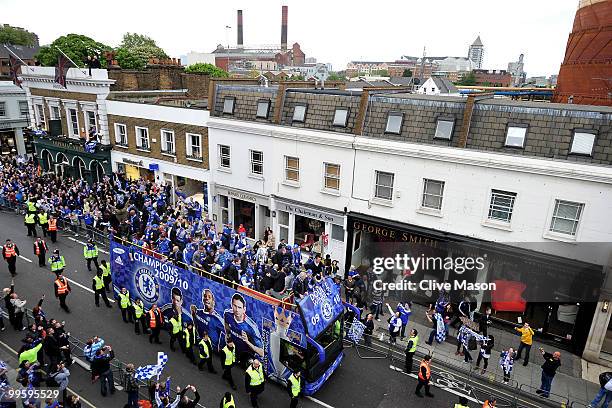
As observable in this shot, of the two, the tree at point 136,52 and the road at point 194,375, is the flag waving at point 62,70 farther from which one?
the tree at point 136,52

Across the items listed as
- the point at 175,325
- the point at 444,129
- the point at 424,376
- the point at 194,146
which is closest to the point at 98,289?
the point at 175,325

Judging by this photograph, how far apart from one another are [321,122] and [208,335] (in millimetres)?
11896

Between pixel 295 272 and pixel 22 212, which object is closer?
pixel 295 272

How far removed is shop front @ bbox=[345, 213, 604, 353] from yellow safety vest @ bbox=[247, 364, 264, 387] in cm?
801

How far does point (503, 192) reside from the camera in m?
16.5

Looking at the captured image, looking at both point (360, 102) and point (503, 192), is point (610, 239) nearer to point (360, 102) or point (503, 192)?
point (503, 192)

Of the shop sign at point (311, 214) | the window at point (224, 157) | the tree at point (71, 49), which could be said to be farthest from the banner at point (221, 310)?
the tree at point (71, 49)

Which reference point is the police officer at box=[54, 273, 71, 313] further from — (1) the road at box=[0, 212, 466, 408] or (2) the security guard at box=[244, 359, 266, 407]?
(2) the security guard at box=[244, 359, 266, 407]

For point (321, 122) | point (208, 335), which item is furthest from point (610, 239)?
point (208, 335)

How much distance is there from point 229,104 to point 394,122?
10316 millimetres

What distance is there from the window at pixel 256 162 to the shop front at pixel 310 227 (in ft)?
6.52

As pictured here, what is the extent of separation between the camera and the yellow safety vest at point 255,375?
11.4 m

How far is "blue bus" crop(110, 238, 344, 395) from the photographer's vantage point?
38.4ft

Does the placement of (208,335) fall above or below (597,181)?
below
